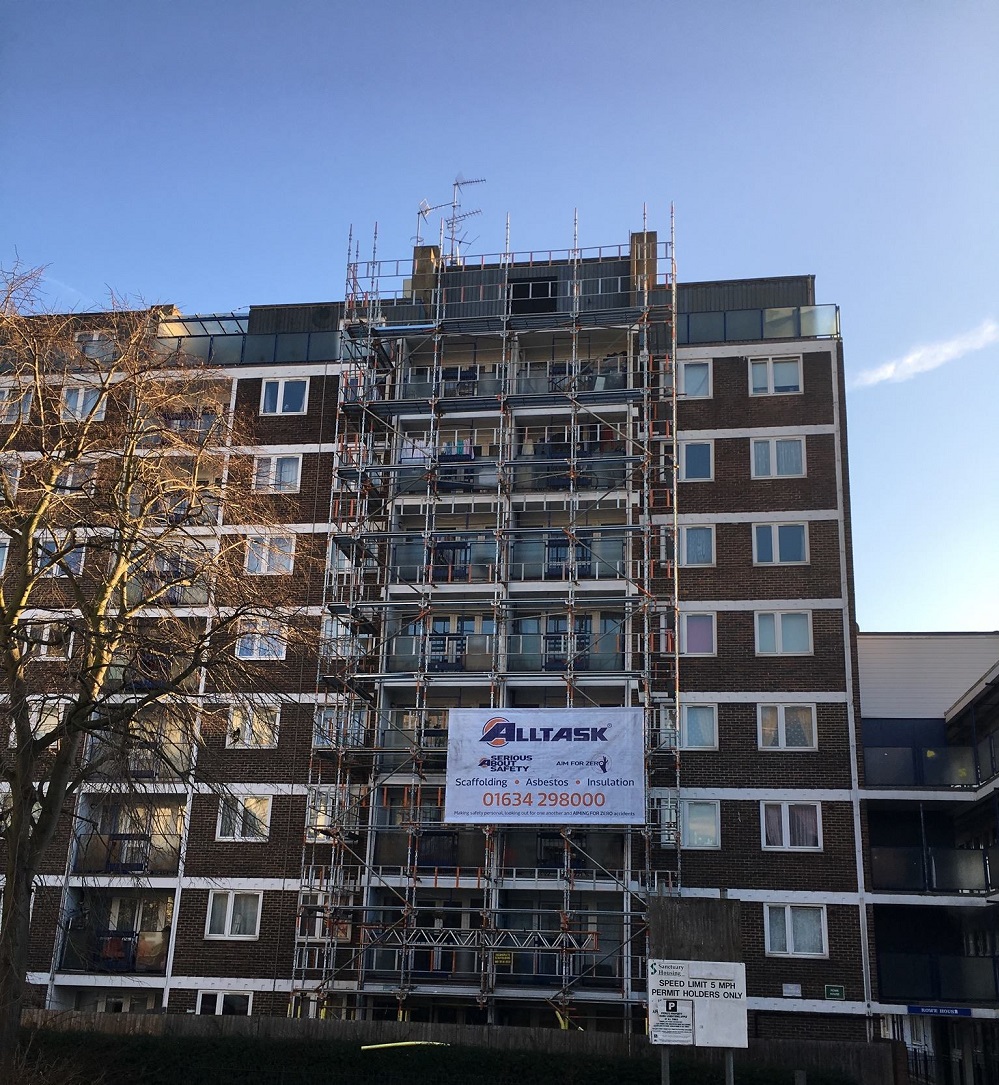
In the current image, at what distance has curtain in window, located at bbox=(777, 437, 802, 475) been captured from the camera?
37.8 meters

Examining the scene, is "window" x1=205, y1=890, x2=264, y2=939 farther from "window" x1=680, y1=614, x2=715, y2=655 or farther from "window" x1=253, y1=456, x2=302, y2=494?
"window" x1=680, y1=614, x2=715, y2=655

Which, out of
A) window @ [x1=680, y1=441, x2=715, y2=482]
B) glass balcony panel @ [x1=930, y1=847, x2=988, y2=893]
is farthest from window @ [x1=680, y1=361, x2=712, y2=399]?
glass balcony panel @ [x1=930, y1=847, x2=988, y2=893]

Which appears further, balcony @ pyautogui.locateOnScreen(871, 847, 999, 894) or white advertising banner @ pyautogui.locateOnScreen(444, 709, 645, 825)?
balcony @ pyautogui.locateOnScreen(871, 847, 999, 894)

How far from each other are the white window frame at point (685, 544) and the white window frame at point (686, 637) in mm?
1376

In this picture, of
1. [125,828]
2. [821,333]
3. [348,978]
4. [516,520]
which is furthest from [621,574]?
[125,828]

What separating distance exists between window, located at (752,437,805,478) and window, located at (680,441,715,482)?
4.22ft

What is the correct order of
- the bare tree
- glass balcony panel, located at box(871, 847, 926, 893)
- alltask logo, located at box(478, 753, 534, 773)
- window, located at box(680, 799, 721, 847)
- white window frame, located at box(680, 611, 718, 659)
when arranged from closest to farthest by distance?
the bare tree
alltask logo, located at box(478, 753, 534, 773)
glass balcony panel, located at box(871, 847, 926, 893)
window, located at box(680, 799, 721, 847)
white window frame, located at box(680, 611, 718, 659)

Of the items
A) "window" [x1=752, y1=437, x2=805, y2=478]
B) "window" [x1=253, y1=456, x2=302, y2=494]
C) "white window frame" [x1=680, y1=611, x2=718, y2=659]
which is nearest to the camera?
"white window frame" [x1=680, y1=611, x2=718, y2=659]

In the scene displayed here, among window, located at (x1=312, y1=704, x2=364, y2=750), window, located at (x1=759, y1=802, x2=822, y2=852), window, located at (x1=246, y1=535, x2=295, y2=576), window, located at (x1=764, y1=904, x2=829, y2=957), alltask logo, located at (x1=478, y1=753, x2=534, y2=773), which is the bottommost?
window, located at (x1=764, y1=904, x2=829, y2=957)

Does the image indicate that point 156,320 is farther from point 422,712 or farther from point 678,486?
point 678,486

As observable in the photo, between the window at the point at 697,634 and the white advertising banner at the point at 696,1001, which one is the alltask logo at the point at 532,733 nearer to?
the window at the point at 697,634

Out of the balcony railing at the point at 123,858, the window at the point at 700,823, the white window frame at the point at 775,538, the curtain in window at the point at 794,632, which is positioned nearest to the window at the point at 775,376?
the white window frame at the point at 775,538

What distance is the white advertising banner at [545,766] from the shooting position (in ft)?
105

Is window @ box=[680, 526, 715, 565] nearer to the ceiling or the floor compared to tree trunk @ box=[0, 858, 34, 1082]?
nearer to the ceiling
